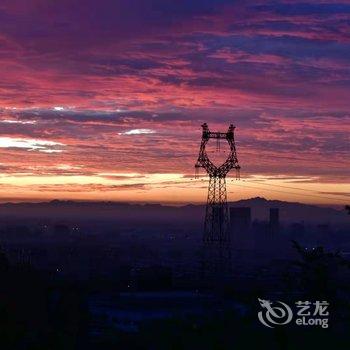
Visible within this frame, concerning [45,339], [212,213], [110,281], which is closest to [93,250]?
[110,281]

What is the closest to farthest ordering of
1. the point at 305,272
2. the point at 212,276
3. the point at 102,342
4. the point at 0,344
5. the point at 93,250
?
the point at 0,344 → the point at 305,272 → the point at 102,342 → the point at 212,276 → the point at 93,250

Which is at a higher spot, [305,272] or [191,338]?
[305,272]

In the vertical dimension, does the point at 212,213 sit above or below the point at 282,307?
above

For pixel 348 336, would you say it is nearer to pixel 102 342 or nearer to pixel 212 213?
pixel 102 342

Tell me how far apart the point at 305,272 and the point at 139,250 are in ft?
360

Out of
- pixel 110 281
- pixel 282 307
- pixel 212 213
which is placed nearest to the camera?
pixel 282 307

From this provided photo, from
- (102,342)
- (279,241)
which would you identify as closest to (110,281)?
(102,342)

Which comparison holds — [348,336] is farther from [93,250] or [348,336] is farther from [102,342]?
[93,250]

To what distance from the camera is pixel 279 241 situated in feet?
554

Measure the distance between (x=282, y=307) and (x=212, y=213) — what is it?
17747 millimetres

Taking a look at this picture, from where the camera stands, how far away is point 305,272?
2191 centimetres

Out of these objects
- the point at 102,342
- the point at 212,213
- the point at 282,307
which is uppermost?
the point at 212,213

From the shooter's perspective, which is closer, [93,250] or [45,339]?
[45,339]

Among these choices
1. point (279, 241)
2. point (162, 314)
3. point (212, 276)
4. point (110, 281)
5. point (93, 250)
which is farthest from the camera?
point (279, 241)
